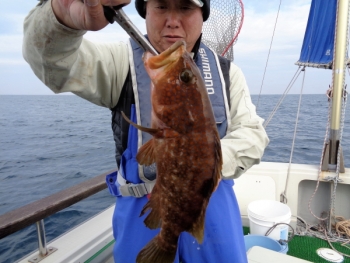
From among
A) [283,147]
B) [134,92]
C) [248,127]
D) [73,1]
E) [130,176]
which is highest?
[73,1]

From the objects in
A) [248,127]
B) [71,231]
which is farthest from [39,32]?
[71,231]

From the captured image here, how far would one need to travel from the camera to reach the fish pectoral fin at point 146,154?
1697mm

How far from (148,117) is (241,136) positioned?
716 millimetres

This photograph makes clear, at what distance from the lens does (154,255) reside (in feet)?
5.83

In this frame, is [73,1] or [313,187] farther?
[313,187]

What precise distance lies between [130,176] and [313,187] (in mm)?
4330

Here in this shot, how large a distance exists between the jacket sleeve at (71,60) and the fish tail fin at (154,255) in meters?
1.11

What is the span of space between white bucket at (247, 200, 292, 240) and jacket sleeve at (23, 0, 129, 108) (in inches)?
116

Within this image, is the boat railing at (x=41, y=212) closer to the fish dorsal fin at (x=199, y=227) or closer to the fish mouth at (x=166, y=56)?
the fish dorsal fin at (x=199, y=227)

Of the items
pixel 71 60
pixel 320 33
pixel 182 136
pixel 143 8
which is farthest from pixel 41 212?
pixel 320 33

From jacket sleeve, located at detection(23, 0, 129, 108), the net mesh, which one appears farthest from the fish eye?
the net mesh

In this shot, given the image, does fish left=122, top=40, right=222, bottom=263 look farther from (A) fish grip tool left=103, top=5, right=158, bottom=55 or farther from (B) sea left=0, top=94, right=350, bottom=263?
(B) sea left=0, top=94, right=350, bottom=263

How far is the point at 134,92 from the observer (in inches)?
91.4

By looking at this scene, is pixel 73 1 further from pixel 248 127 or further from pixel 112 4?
pixel 248 127
